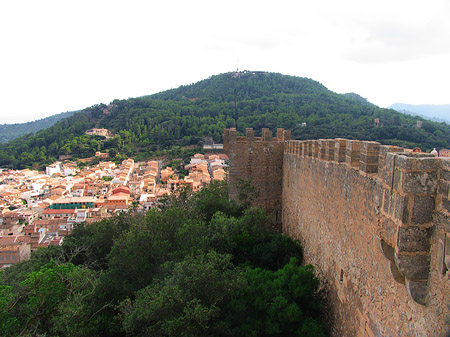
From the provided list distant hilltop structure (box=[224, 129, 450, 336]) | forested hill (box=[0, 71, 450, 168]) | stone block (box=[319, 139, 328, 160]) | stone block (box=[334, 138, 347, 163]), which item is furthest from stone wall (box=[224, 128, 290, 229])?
forested hill (box=[0, 71, 450, 168])

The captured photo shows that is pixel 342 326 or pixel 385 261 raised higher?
pixel 385 261

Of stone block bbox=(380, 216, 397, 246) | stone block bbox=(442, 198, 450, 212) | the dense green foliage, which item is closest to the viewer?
stone block bbox=(442, 198, 450, 212)

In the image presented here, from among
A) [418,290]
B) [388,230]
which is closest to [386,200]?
[388,230]

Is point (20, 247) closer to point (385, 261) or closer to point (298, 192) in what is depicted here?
point (298, 192)

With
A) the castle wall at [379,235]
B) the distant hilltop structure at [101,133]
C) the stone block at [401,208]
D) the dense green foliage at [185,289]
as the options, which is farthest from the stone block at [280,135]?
the distant hilltop structure at [101,133]

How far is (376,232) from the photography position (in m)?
4.02

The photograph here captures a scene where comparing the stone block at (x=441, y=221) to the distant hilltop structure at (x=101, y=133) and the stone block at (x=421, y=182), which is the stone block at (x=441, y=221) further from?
the distant hilltop structure at (x=101, y=133)

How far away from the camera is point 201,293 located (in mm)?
6730

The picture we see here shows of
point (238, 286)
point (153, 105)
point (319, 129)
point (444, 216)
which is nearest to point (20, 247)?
point (238, 286)

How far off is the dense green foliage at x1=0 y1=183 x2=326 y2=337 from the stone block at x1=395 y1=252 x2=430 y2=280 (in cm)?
382

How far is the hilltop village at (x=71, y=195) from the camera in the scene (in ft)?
120

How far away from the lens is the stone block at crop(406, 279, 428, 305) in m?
2.92

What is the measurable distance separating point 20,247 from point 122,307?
31.3 metres

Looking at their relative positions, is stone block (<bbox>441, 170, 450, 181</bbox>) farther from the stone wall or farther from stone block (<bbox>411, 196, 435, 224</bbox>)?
the stone wall
